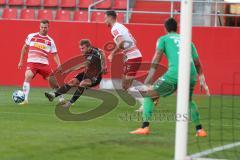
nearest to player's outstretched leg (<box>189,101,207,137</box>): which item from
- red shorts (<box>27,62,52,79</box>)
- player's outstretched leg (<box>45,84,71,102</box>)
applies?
player's outstretched leg (<box>45,84,71,102</box>)

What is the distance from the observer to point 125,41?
15398 millimetres

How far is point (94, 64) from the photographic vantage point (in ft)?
53.3

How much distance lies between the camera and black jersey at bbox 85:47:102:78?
52.9ft

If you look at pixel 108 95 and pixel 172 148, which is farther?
pixel 108 95

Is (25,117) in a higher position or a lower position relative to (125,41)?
lower

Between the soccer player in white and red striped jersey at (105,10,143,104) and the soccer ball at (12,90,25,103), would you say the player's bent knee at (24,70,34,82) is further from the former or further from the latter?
the soccer player in white and red striped jersey at (105,10,143,104)

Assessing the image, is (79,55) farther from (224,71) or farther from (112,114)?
(112,114)

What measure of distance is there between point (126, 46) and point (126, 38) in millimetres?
294

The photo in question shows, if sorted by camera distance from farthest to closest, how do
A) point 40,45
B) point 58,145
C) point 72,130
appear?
→ point 40,45, point 72,130, point 58,145

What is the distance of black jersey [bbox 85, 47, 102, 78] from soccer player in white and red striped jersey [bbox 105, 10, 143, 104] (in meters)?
0.54

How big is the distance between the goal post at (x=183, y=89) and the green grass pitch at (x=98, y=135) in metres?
0.74

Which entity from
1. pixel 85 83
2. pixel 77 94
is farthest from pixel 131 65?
pixel 77 94

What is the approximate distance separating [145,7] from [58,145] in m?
16.9

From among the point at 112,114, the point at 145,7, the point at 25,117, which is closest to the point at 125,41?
the point at 112,114
